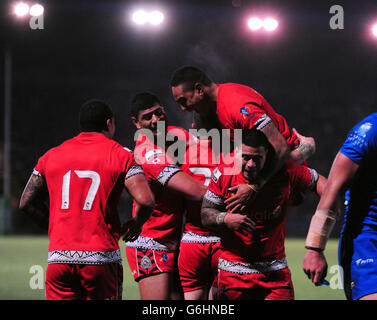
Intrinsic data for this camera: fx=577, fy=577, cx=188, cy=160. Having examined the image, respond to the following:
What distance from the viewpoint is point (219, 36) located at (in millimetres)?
25281

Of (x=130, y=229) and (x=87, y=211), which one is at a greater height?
(x=87, y=211)

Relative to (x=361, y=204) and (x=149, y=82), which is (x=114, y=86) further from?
(x=361, y=204)

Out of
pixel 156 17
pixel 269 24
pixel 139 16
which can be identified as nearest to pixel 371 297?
pixel 269 24

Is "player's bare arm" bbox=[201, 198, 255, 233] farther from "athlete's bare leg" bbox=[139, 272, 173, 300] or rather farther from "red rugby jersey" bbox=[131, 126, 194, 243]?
"athlete's bare leg" bbox=[139, 272, 173, 300]

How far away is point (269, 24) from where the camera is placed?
1838 cm

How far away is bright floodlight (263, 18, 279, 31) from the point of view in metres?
18.2

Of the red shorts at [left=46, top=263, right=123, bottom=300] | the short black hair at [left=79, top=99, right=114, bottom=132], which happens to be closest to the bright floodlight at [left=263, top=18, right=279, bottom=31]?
the short black hair at [left=79, top=99, right=114, bottom=132]

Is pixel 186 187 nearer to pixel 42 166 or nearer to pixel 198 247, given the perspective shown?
pixel 198 247

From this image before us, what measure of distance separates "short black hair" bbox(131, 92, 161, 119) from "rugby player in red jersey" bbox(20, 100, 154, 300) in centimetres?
109

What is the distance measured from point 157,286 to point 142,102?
5.31 ft

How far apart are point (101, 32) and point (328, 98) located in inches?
540

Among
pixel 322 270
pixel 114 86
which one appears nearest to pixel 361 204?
pixel 322 270

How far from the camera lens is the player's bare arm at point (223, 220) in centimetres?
384

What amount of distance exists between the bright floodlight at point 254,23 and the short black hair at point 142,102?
542 inches
